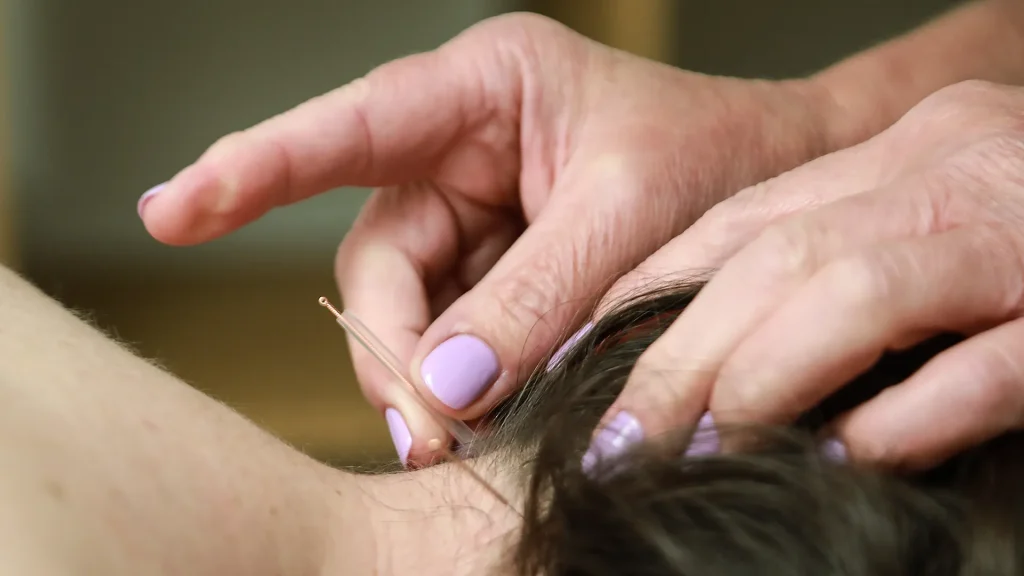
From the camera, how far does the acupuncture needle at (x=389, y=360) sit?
56 cm

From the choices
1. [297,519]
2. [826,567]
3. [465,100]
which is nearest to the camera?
[826,567]

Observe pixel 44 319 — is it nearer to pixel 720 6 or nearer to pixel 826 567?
pixel 826 567

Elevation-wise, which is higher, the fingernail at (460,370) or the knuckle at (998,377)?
the knuckle at (998,377)

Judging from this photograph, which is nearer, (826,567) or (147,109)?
(826,567)

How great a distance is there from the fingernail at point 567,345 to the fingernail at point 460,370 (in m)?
0.04

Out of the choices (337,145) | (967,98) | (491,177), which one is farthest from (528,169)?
(967,98)

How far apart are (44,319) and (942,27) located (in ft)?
2.58

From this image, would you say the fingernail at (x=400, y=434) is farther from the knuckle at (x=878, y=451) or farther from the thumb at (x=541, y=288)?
the knuckle at (x=878, y=451)

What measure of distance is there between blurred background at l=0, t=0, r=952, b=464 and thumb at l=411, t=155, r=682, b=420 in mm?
796

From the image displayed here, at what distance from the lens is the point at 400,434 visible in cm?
60

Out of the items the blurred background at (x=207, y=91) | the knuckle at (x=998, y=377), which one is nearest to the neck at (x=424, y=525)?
the knuckle at (x=998, y=377)

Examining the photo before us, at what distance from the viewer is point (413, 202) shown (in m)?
0.73

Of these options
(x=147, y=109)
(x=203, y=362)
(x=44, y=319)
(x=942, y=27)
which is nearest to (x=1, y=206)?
(x=147, y=109)

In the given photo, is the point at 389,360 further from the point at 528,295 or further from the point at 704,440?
the point at 704,440
